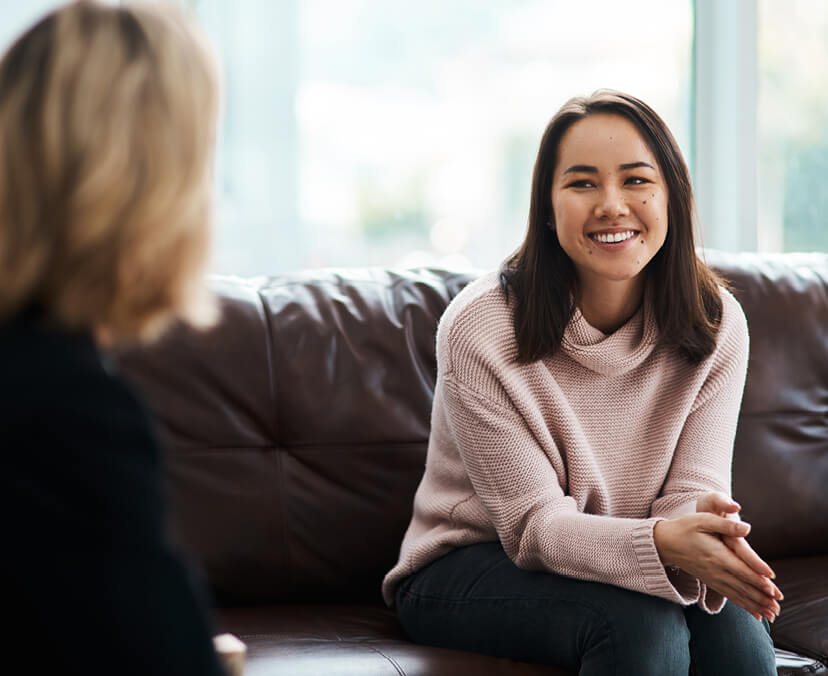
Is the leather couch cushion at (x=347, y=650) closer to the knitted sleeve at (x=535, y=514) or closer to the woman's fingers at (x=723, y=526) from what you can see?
the knitted sleeve at (x=535, y=514)

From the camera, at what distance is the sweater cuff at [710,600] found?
58.1 inches

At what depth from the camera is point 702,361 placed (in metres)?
1.72

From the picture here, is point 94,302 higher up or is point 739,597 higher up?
point 94,302

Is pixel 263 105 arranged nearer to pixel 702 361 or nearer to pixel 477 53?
pixel 477 53

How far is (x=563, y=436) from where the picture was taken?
1.65 metres

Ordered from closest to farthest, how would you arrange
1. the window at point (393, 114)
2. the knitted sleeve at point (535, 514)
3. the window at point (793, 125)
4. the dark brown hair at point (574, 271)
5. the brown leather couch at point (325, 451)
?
the knitted sleeve at point (535, 514) → the dark brown hair at point (574, 271) → the brown leather couch at point (325, 451) → the window at point (393, 114) → the window at point (793, 125)

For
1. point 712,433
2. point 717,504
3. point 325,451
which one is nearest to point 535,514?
point 717,504

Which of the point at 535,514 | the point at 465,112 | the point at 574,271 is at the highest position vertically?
the point at 465,112

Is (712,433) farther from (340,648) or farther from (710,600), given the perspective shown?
(340,648)

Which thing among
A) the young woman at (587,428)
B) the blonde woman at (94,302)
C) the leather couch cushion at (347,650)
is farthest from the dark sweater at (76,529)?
the young woman at (587,428)

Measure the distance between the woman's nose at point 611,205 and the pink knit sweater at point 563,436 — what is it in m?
0.19

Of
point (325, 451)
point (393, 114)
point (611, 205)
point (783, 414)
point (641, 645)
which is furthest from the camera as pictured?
point (393, 114)

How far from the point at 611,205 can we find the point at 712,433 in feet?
1.40

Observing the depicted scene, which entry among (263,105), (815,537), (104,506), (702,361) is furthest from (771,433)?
(104,506)
